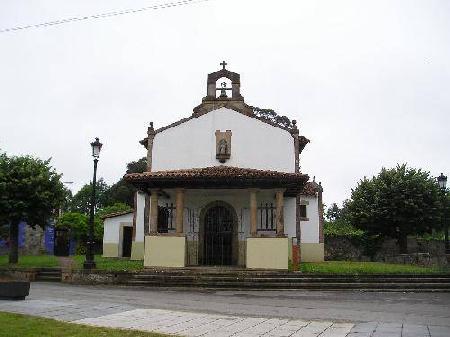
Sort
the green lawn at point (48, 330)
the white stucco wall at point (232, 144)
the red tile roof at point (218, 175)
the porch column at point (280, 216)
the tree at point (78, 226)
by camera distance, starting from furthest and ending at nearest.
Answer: the tree at point (78, 226)
the white stucco wall at point (232, 144)
the porch column at point (280, 216)
the red tile roof at point (218, 175)
the green lawn at point (48, 330)

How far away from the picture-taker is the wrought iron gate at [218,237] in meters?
21.3

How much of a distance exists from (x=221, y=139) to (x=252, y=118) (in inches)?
76.3

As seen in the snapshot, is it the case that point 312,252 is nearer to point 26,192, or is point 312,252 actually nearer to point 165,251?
point 165,251

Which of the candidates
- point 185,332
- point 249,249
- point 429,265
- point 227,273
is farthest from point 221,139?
point 185,332

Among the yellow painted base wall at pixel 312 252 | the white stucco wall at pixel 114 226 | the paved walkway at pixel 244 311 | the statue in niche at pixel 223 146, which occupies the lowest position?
the paved walkway at pixel 244 311

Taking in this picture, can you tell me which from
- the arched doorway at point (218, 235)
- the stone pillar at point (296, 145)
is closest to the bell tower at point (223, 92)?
the stone pillar at point (296, 145)

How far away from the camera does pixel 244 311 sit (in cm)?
1043

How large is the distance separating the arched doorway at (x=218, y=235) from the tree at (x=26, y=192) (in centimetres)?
722

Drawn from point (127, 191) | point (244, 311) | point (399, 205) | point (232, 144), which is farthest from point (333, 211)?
point (244, 311)

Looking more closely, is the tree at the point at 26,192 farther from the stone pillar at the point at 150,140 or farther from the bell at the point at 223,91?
the bell at the point at 223,91

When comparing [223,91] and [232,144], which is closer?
[232,144]

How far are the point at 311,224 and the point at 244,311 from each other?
16441 mm

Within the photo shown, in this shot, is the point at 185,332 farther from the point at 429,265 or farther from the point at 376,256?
the point at 376,256

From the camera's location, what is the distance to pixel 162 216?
71.7ft
